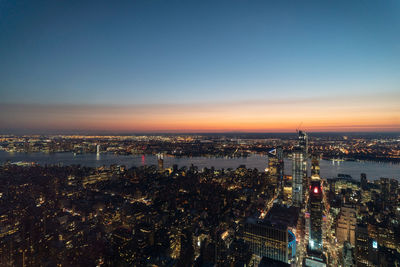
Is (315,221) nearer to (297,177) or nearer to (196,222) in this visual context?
(196,222)

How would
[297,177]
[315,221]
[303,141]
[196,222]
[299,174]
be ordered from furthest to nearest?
[303,141]
[299,174]
[297,177]
[196,222]
[315,221]

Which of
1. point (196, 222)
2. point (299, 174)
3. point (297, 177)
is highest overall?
point (299, 174)

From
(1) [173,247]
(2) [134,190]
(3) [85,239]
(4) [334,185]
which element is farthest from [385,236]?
(2) [134,190]

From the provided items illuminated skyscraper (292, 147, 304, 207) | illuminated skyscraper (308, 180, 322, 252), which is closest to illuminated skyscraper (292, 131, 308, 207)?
illuminated skyscraper (292, 147, 304, 207)

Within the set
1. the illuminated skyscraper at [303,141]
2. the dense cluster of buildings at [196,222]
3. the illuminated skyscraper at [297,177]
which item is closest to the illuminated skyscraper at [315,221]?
the dense cluster of buildings at [196,222]

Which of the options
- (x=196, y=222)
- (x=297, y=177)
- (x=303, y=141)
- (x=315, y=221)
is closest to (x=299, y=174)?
(x=297, y=177)

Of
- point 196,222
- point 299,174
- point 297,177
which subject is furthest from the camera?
point 299,174

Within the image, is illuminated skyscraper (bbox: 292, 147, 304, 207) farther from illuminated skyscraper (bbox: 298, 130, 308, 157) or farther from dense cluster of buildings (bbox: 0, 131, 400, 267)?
illuminated skyscraper (bbox: 298, 130, 308, 157)

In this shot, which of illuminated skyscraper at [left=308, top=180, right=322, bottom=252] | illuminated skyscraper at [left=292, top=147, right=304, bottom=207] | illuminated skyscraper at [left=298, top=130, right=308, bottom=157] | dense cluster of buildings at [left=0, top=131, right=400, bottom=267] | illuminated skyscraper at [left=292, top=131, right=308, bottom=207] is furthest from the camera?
illuminated skyscraper at [left=298, top=130, right=308, bottom=157]
